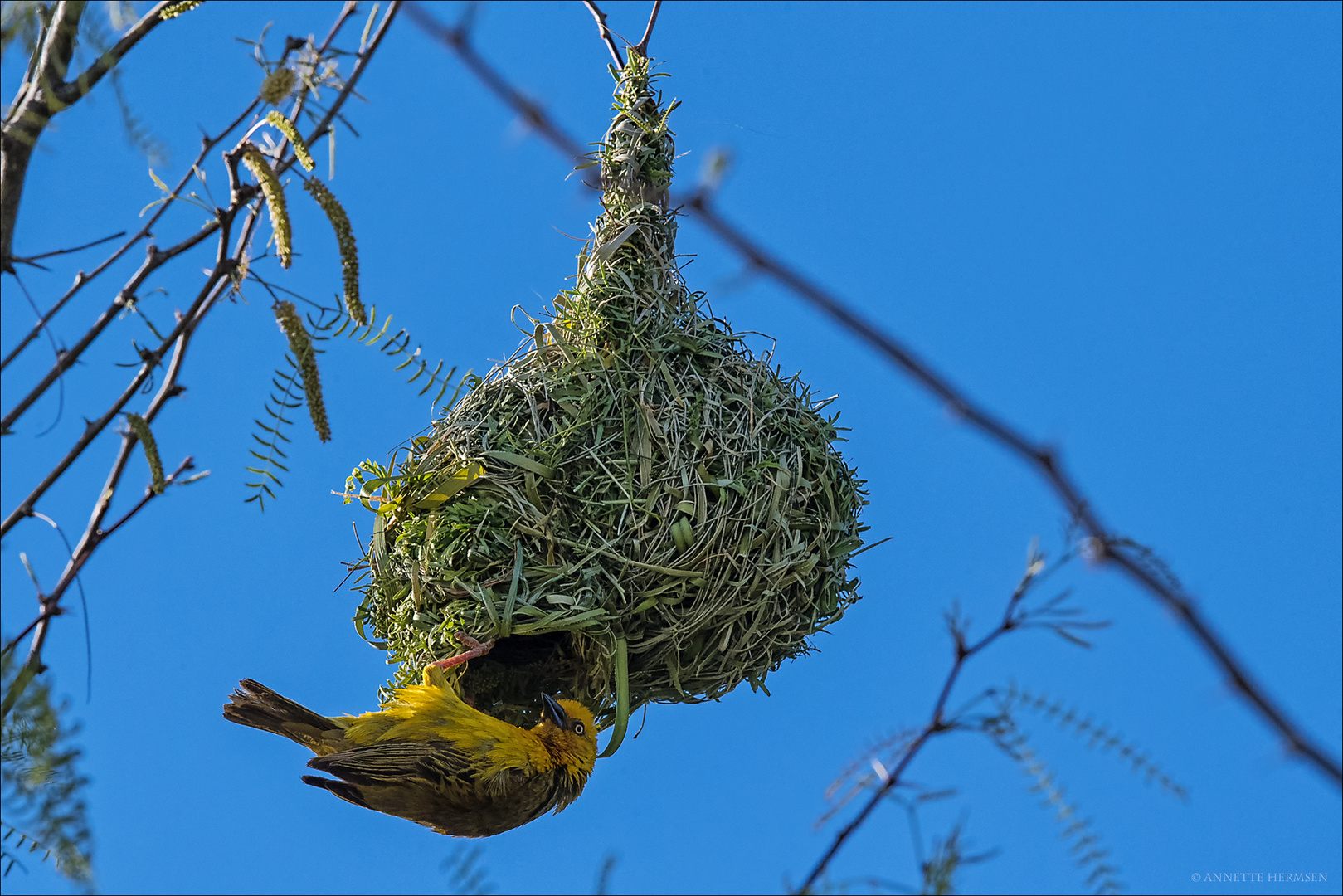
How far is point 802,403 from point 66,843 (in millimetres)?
1559

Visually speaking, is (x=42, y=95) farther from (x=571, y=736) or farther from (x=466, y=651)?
(x=571, y=736)

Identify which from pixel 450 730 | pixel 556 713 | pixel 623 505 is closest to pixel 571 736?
pixel 556 713

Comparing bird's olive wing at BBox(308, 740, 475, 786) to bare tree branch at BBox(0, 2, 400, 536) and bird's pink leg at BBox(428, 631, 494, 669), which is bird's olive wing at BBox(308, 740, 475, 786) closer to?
bird's pink leg at BBox(428, 631, 494, 669)

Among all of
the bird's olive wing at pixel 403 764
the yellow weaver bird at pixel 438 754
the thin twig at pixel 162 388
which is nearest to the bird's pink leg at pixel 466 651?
the yellow weaver bird at pixel 438 754

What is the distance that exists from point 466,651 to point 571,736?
21 centimetres

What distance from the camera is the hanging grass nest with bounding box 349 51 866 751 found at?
1949 millimetres

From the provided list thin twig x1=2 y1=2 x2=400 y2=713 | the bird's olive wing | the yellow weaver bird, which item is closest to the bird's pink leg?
the yellow weaver bird

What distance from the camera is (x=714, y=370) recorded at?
7.00 feet

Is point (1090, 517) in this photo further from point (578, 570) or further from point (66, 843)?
point (578, 570)

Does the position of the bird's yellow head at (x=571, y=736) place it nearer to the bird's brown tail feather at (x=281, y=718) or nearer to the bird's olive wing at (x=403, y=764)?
the bird's olive wing at (x=403, y=764)

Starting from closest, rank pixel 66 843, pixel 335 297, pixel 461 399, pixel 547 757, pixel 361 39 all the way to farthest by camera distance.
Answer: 1. pixel 66 843
2. pixel 361 39
3. pixel 335 297
4. pixel 547 757
5. pixel 461 399

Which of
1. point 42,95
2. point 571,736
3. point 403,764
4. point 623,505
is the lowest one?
point 403,764

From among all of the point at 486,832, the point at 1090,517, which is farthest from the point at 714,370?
the point at 1090,517

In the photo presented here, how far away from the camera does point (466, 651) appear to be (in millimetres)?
1937
